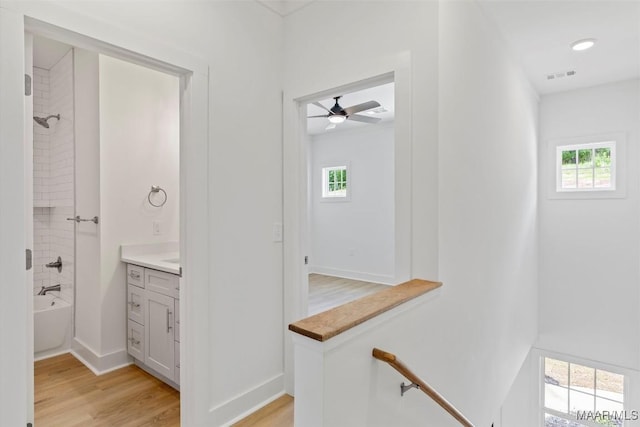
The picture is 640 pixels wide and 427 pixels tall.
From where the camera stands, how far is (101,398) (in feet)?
7.99

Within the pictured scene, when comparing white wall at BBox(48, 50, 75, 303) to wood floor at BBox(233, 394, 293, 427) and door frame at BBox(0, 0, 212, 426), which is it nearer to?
door frame at BBox(0, 0, 212, 426)

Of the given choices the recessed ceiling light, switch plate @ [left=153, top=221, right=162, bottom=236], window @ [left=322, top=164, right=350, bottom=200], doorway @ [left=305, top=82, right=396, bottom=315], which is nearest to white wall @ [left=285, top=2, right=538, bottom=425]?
the recessed ceiling light

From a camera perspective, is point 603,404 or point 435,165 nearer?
point 435,165

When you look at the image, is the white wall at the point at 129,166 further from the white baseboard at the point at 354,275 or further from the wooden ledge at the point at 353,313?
the white baseboard at the point at 354,275

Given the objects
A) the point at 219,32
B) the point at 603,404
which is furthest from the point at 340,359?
the point at 603,404

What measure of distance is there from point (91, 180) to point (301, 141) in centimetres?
192

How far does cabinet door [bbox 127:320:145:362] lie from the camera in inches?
109

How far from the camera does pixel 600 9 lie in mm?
2543

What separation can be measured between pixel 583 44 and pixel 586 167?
1.95 m

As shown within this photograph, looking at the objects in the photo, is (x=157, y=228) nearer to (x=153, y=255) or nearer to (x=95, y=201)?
(x=153, y=255)

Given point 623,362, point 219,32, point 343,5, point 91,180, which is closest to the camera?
point 219,32

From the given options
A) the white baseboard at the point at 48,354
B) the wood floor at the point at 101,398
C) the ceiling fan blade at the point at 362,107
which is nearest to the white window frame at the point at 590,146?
the ceiling fan blade at the point at 362,107

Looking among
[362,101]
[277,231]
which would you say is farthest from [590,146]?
[277,231]

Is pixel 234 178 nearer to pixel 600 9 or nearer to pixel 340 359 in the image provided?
pixel 340 359
